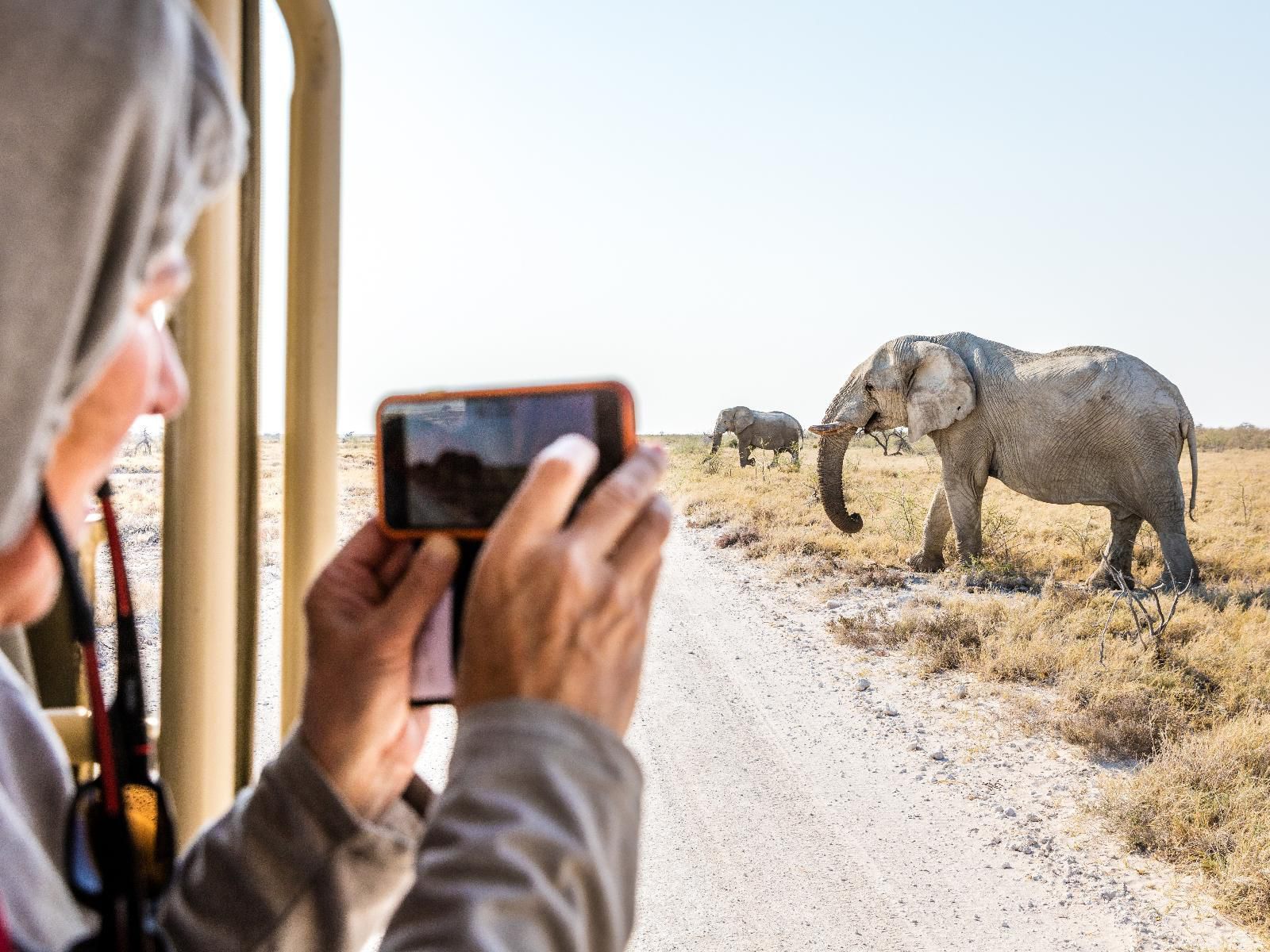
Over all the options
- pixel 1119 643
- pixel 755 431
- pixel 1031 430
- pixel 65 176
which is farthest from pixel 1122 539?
pixel 755 431

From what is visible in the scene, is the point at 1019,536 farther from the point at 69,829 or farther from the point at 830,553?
the point at 69,829

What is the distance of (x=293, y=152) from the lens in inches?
25.8

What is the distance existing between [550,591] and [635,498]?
0.15 feet

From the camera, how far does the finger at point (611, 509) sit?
357 mm

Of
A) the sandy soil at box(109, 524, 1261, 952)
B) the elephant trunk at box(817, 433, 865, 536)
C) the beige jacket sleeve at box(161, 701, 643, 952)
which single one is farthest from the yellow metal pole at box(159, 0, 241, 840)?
the elephant trunk at box(817, 433, 865, 536)

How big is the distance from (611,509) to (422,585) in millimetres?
121

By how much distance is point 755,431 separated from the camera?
1662cm

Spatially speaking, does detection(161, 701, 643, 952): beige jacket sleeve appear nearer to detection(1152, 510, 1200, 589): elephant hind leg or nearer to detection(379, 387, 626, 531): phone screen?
detection(379, 387, 626, 531): phone screen

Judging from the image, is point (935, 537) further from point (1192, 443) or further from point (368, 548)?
point (368, 548)

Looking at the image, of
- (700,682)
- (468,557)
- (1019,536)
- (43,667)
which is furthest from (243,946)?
(1019,536)

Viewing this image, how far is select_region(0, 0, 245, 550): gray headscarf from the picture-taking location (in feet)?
0.82

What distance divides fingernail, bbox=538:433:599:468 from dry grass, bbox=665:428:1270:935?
6.42 feet

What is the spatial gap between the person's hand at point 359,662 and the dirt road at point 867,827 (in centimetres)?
160

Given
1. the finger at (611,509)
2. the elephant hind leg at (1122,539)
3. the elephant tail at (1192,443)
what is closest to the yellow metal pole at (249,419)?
the finger at (611,509)
